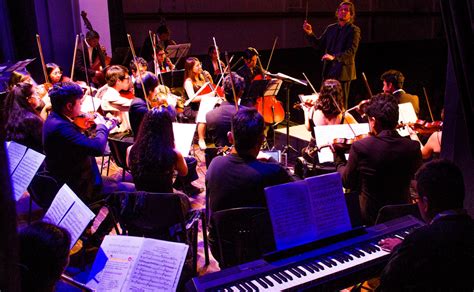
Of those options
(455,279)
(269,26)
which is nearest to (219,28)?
(269,26)

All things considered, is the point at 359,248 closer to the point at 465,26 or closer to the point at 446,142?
the point at 446,142

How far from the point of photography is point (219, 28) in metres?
13.1

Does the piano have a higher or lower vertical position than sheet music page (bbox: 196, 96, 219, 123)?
lower

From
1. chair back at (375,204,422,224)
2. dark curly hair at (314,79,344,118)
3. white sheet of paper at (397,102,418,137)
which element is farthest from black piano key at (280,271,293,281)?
white sheet of paper at (397,102,418,137)

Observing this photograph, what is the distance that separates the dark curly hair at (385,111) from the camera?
294 cm

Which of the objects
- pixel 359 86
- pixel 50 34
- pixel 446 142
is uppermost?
pixel 50 34

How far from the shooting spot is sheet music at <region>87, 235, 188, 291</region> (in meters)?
1.80

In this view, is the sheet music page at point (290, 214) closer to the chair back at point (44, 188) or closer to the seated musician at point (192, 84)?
the chair back at point (44, 188)

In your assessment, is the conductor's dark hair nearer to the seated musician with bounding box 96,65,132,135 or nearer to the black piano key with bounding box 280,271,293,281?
the black piano key with bounding box 280,271,293,281

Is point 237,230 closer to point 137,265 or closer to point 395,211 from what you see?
point 137,265

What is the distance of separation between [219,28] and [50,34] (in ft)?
19.6

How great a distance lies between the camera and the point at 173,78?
6594 millimetres

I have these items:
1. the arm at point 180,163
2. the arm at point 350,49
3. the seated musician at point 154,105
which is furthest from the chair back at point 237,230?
the arm at point 350,49

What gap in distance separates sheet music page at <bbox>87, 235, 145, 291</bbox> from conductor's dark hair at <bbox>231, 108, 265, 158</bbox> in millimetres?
979
